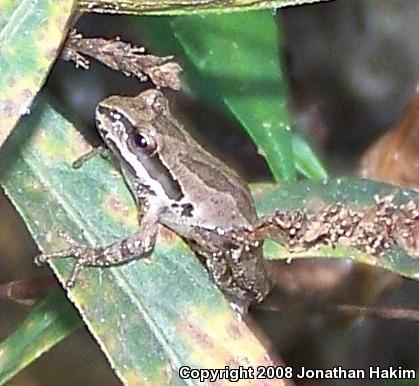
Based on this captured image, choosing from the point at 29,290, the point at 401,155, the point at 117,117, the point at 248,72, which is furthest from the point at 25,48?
the point at 401,155

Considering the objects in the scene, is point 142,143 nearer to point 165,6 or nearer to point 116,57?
point 116,57

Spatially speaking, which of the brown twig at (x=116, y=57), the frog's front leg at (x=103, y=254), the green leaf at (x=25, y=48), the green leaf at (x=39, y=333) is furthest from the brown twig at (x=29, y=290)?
the green leaf at (x=25, y=48)

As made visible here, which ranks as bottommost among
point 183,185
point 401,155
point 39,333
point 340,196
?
point 39,333

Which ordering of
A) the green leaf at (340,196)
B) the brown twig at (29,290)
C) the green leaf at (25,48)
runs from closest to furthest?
the green leaf at (25,48) < the green leaf at (340,196) < the brown twig at (29,290)

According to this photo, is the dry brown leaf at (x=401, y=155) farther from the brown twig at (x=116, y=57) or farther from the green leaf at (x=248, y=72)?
the brown twig at (x=116, y=57)

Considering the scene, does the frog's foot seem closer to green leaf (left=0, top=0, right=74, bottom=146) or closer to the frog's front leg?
the frog's front leg

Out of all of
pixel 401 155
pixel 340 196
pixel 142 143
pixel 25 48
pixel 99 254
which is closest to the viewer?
pixel 25 48

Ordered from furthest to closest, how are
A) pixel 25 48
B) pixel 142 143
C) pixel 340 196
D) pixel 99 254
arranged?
pixel 142 143, pixel 340 196, pixel 99 254, pixel 25 48

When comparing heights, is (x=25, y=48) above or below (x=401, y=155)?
below
